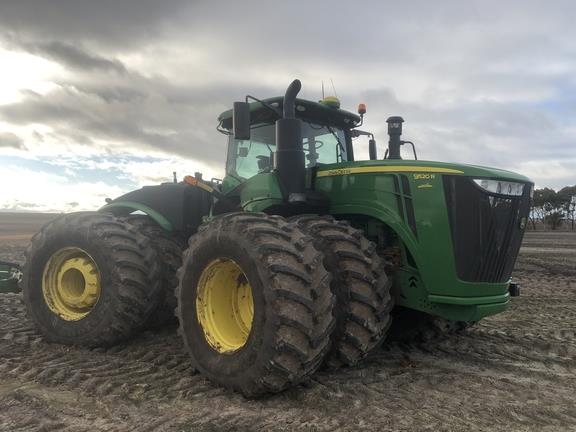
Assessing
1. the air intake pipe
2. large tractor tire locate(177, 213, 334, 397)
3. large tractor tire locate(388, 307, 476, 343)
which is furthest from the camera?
large tractor tire locate(388, 307, 476, 343)

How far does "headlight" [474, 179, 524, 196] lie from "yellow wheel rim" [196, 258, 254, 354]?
2146mm

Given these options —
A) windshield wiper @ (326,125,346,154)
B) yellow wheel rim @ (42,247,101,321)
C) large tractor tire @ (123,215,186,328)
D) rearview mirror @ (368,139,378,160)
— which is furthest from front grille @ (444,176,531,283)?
yellow wheel rim @ (42,247,101,321)

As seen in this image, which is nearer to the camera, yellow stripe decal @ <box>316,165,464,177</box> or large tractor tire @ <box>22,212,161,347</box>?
yellow stripe decal @ <box>316,165,464,177</box>

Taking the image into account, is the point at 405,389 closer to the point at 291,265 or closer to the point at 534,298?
the point at 291,265

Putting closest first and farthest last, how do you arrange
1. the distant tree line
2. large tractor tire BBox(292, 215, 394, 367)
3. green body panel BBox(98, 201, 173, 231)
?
large tractor tire BBox(292, 215, 394, 367) → green body panel BBox(98, 201, 173, 231) → the distant tree line

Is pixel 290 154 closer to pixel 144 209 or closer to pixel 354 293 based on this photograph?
pixel 354 293

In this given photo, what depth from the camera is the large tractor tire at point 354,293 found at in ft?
13.1

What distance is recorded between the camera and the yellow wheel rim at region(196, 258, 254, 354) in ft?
13.7

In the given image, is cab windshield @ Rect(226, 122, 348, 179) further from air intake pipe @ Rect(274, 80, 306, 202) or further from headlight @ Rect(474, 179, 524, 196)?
headlight @ Rect(474, 179, 524, 196)

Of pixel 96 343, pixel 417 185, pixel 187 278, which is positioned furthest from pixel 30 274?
pixel 417 185

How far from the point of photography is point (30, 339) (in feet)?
18.1

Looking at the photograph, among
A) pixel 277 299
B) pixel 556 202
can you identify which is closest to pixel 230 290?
pixel 277 299

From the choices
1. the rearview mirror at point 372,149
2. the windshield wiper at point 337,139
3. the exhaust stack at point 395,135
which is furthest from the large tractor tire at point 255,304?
the rearview mirror at point 372,149

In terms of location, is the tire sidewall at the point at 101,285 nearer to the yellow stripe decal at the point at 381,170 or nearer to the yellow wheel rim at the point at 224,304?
the yellow wheel rim at the point at 224,304
